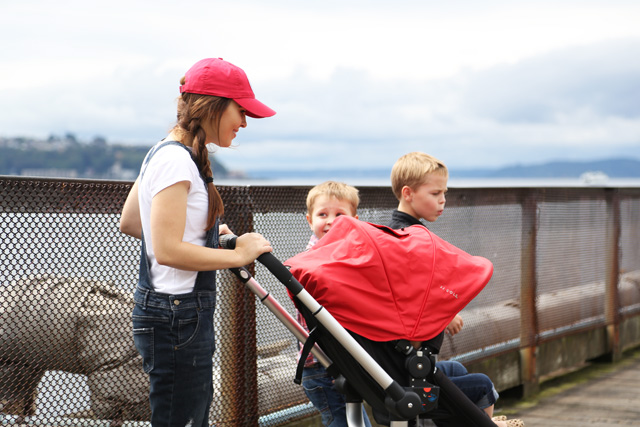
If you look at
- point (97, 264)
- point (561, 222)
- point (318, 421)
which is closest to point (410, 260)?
point (97, 264)

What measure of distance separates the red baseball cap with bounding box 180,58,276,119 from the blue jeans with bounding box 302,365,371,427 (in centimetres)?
138

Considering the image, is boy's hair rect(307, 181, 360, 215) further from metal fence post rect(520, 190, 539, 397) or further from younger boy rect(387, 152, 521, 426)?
metal fence post rect(520, 190, 539, 397)

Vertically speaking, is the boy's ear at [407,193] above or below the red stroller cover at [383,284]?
above

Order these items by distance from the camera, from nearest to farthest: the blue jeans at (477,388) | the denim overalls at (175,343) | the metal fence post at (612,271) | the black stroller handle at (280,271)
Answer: the denim overalls at (175,343)
the black stroller handle at (280,271)
the blue jeans at (477,388)
the metal fence post at (612,271)

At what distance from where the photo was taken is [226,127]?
2881 mm

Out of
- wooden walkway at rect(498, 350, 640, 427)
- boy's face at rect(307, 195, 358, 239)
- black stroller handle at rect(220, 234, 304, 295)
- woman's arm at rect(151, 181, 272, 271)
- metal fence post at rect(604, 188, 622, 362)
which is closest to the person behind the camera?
woman's arm at rect(151, 181, 272, 271)

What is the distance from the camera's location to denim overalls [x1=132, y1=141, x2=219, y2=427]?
9.04ft

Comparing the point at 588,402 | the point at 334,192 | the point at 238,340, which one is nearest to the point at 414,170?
the point at 334,192

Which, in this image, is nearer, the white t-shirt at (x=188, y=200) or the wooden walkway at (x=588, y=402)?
the white t-shirt at (x=188, y=200)

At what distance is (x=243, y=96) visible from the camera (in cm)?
289

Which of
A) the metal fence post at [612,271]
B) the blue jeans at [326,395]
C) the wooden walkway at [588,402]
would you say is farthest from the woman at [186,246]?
the metal fence post at [612,271]

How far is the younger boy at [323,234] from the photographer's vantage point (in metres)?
3.73

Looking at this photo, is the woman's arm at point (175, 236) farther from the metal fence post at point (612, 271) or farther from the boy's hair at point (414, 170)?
the metal fence post at point (612, 271)

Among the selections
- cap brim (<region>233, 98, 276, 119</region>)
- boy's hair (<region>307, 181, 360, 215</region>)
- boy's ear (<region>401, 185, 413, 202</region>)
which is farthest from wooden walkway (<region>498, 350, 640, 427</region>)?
cap brim (<region>233, 98, 276, 119</region>)
